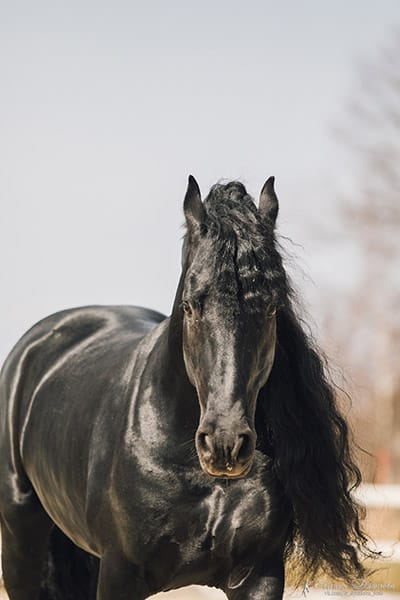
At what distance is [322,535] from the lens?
4.34 m

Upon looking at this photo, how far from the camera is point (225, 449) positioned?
11.6 feet

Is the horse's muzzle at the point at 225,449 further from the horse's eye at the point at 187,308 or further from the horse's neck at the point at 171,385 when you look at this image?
the horse's neck at the point at 171,385

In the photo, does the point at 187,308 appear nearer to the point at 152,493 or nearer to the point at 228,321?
the point at 228,321

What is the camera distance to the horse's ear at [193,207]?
4004 millimetres

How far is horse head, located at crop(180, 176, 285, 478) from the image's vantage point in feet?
11.7

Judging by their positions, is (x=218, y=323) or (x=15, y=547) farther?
(x=15, y=547)

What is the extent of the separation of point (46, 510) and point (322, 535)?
5.73 ft

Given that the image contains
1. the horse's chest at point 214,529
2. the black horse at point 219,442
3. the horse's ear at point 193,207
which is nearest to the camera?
the black horse at point 219,442

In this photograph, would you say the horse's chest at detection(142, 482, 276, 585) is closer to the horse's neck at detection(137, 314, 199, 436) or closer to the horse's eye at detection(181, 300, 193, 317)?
the horse's neck at detection(137, 314, 199, 436)

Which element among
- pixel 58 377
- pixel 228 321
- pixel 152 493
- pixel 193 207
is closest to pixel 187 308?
pixel 228 321

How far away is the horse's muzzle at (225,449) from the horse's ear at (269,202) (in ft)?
2.78

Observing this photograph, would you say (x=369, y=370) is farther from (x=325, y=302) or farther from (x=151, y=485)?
(x=151, y=485)

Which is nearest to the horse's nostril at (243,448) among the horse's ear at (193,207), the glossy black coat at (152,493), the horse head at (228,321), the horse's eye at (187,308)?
the horse head at (228,321)

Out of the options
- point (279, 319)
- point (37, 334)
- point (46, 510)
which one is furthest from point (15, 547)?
point (279, 319)
